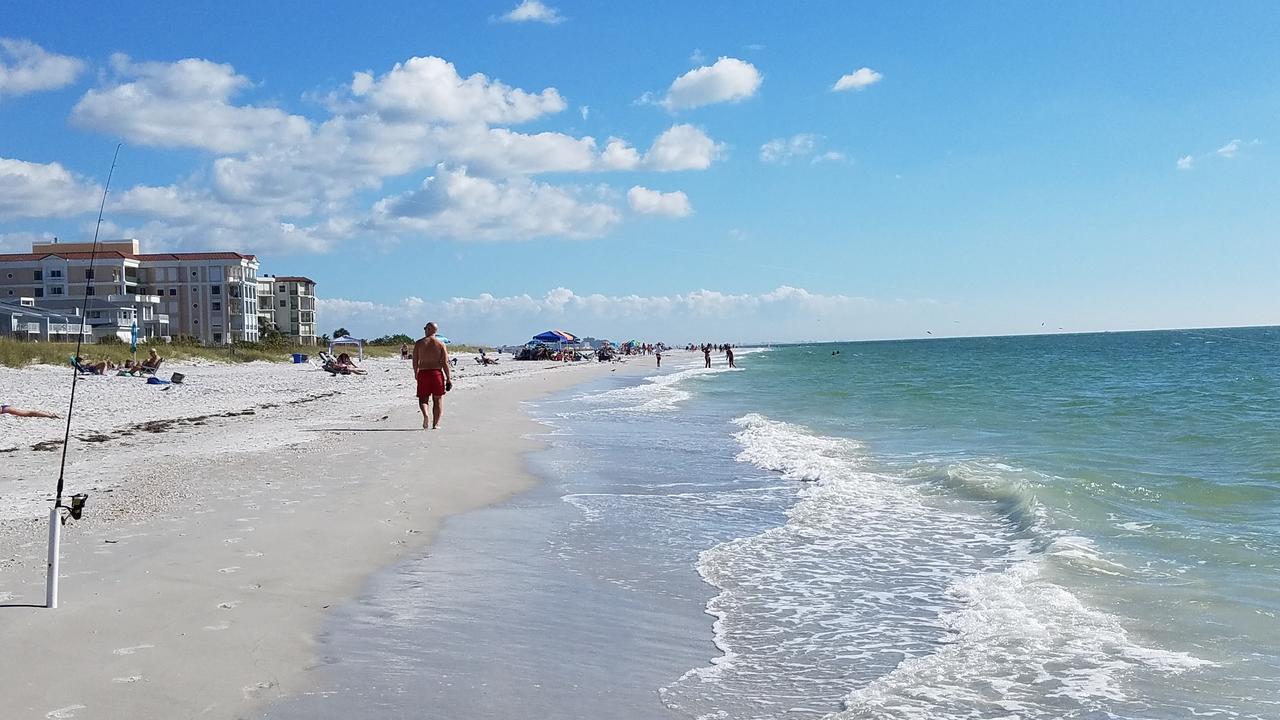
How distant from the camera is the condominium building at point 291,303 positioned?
99.9 metres

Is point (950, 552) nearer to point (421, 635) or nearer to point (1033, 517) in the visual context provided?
point (1033, 517)

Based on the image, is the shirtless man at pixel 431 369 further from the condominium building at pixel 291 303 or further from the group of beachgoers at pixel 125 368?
the condominium building at pixel 291 303

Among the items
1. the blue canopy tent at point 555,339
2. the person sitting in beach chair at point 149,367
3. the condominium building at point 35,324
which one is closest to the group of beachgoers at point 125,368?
the person sitting in beach chair at point 149,367

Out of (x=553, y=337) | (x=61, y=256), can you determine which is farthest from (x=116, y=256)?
(x=553, y=337)

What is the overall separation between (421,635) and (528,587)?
1.26 metres

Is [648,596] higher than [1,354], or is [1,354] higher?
[1,354]

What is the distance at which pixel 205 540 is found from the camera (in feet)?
22.0

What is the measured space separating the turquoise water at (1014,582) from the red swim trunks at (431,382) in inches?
206

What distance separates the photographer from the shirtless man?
1506 cm

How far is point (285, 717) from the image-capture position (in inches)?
148

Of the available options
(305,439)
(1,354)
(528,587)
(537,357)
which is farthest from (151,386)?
(537,357)

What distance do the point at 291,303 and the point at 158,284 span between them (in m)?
22.6

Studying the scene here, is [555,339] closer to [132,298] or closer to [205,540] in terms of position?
[132,298]

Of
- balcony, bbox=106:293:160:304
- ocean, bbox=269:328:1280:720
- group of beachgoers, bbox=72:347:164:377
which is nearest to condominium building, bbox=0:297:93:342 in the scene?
balcony, bbox=106:293:160:304
